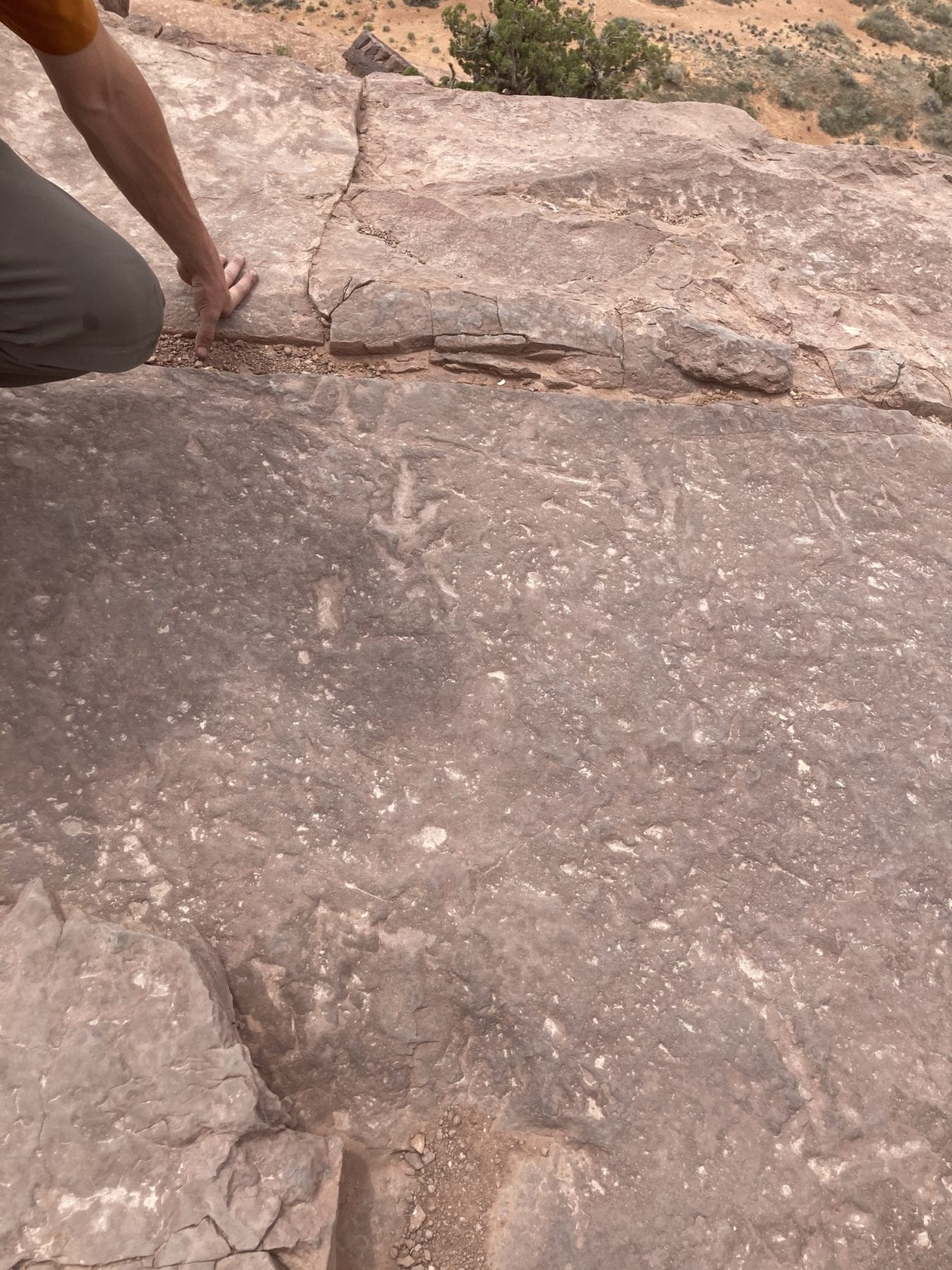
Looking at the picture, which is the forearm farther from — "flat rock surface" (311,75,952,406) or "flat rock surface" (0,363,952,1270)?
"flat rock surface" (311,75,952,406)

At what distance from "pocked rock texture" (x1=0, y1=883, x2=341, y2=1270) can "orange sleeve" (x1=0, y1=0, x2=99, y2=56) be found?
110 centimetres

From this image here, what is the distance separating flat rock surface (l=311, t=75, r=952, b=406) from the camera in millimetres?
1971

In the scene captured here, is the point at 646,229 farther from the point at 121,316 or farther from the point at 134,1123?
the point at 134,1123

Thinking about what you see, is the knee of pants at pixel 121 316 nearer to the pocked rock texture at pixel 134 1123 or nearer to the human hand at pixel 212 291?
the human hand at pixel 212 291

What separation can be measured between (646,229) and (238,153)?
3.18ft

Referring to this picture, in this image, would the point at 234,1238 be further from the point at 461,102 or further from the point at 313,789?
the point at 461,102

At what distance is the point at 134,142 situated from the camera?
55.6 inches

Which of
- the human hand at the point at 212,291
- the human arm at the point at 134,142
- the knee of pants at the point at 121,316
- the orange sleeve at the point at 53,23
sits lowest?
the human hand at the point at 212,291

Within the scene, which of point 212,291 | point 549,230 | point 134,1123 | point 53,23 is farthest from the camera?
point 549,230

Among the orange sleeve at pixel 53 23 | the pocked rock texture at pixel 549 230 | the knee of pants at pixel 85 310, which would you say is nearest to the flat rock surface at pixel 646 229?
the pocked rock texture at pixel 549 230

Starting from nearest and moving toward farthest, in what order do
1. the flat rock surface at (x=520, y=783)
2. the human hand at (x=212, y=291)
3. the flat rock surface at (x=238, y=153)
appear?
the flat rock surface at (x=520, y=783)
the human hand at (x=212, y=291)
the flat rock surface at (x=238, y=153)

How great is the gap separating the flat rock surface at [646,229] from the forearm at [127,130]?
38 centimetres

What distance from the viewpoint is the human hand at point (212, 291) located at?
1.69m

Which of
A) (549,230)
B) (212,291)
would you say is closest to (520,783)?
(212,291)
